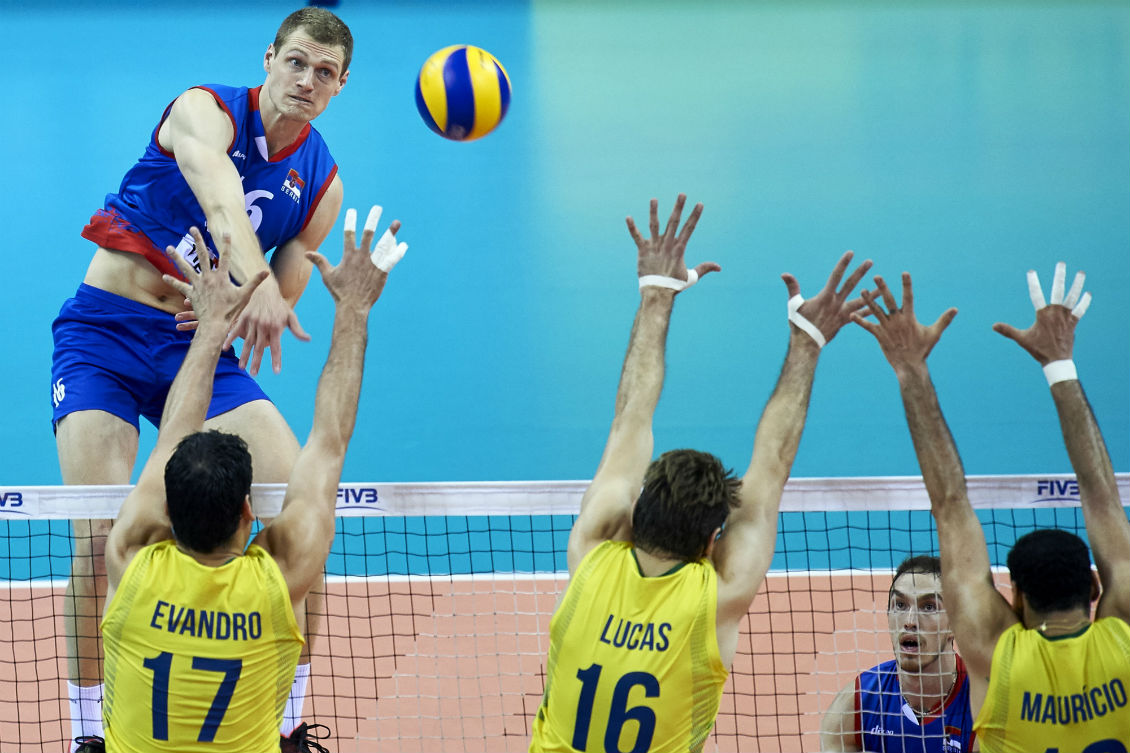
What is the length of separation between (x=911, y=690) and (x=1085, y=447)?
4.40 ft

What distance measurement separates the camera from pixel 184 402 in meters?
3.41

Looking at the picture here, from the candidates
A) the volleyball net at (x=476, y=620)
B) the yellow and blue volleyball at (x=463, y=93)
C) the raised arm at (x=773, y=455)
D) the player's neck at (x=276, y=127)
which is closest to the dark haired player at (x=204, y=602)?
the volleyball net at (x=476, y=620)

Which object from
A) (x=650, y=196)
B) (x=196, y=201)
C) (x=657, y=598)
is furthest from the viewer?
(x=650, y=196)

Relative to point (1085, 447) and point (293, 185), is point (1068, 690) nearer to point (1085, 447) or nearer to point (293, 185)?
point (1085, 447)

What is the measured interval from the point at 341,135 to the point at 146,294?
6.11 metres

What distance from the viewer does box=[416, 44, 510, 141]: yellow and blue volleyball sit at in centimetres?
546

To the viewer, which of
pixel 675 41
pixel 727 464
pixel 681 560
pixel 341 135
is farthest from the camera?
pixel 675 41

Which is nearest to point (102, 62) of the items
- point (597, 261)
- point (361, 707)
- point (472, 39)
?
point (472, 39)

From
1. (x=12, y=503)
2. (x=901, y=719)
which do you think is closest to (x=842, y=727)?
(x=901, y=719)

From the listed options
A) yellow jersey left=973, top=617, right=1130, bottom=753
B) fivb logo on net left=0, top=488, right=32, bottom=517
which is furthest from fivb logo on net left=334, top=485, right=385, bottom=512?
yellow jersey left=973, top=617, right=1130, bottom=753

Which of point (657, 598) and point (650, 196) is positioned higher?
point (650, 196)

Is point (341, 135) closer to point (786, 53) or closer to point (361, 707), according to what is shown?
point (786, 53)

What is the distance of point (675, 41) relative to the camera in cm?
1091

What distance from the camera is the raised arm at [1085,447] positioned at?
3.01m
